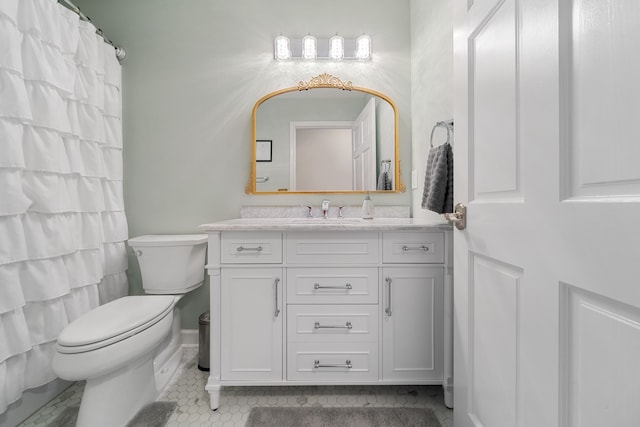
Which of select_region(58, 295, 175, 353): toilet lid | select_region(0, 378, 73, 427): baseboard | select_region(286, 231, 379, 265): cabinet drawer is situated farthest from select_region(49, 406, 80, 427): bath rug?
select_region(286, 231, 379, 265): cabinet drawer

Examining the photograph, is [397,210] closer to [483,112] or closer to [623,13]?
[483,112]

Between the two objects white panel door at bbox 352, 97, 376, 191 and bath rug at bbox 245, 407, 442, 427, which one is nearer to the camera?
bath rug at bbox 245, 407, 442, 427

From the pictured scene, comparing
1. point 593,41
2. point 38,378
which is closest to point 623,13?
point 593,41

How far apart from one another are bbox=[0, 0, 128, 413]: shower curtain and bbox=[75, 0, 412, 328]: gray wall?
0.84 feet

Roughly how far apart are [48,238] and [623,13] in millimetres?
2048

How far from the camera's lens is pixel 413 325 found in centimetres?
135

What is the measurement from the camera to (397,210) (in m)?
1.97

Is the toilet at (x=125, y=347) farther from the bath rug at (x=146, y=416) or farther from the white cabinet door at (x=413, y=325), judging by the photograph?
the white cabinet door at (x=413, y=325)

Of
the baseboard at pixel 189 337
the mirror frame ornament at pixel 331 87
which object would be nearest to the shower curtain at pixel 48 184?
the baseboard at pixel 189 337

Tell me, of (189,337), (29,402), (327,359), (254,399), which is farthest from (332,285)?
(29,402)

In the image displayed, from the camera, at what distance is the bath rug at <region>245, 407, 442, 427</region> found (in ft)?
4.17

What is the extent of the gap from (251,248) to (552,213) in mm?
1159

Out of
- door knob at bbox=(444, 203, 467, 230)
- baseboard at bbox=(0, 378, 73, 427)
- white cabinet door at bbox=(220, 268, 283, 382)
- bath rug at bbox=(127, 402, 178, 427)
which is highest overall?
door knob at bbox=(444, 203, 467, 230)

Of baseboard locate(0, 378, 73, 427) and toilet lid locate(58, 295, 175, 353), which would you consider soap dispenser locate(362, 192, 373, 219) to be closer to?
toilet lid locate(58, 295, 175, 353)
